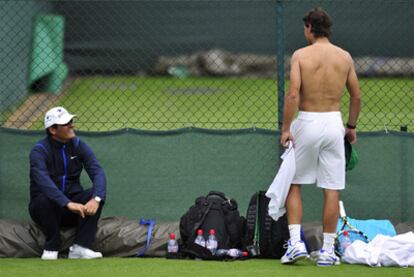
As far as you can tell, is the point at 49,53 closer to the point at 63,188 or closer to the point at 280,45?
the point at 280,45

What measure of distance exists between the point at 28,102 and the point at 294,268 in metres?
8.39

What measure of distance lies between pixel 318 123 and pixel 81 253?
2.06m

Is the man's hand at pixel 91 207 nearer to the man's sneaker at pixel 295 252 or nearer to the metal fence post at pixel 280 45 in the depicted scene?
the man's sneaker at pixel 295 252

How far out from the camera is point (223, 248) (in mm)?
7270

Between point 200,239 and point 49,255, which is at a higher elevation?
point 200,239

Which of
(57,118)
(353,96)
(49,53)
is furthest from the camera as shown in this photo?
(49,53)

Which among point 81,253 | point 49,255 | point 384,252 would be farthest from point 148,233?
point 384,252

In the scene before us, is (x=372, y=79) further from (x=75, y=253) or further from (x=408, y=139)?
(x=75, y=253)

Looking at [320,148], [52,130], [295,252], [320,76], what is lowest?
[295,252]

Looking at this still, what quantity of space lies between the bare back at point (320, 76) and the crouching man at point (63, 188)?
1.76 m

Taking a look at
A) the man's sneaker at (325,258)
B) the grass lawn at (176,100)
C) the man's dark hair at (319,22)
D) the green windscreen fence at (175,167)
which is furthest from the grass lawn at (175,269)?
the grass lawn at (176,100)

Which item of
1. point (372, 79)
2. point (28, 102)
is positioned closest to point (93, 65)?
point (28, 102)

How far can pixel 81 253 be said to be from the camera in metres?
7.29

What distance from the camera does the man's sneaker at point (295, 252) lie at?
6820 mm
